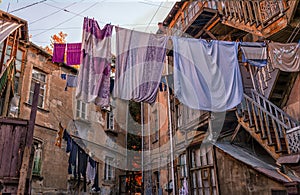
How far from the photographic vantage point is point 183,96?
8.40 m

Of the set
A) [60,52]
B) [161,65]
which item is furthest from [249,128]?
[60,52]

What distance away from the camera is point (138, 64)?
355 inches

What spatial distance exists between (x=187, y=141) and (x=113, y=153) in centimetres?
843

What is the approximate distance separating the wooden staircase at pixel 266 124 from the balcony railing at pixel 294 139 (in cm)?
13

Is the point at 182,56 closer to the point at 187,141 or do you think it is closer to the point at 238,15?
the point at 238,15

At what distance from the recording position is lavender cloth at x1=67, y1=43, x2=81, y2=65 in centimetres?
Result: 968

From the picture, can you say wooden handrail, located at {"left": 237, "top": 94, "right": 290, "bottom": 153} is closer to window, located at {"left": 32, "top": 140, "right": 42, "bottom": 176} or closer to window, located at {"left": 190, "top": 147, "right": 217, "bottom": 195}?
window, located at {"left": 190, "top": 147, "right": 217, "bottom": 195}

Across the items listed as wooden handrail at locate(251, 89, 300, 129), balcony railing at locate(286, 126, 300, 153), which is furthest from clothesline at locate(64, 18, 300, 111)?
balcony railing at locate(286, 126, 300, 153)

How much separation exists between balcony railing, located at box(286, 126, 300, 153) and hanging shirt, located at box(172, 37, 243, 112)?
180 cm

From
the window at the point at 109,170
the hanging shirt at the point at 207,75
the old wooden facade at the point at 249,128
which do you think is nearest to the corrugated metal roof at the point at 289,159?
the old wooden facade at the point at 249,128

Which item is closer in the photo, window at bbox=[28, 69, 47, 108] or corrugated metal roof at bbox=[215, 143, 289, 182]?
corrugated metal roof at bbox=[215, 143, 289, 182]

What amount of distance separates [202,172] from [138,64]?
18.1 ft

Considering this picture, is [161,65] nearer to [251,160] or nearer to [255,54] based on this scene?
[255,54]

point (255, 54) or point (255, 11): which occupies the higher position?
point (255, 11)
